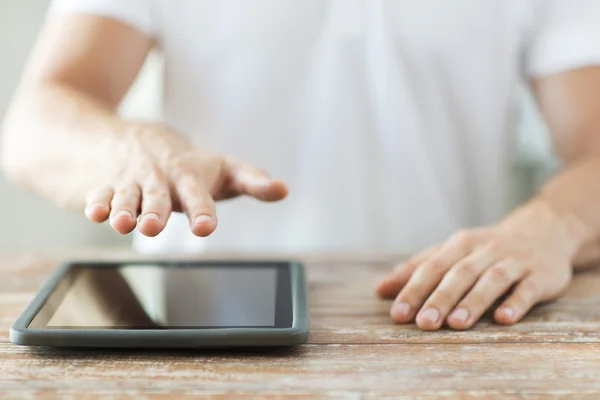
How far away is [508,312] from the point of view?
28.9 inches

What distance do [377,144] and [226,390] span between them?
824 mm

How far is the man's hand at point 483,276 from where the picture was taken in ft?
2.40

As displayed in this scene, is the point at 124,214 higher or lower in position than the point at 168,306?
higher

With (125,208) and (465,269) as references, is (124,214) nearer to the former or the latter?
(125,208)

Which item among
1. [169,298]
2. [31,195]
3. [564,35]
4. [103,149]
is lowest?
[31,195]

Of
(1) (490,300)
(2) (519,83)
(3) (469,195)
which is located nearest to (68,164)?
(1) (490,300)

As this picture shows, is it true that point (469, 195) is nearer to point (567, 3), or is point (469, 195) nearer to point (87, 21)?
point (567, 3)

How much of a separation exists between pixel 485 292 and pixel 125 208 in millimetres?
388

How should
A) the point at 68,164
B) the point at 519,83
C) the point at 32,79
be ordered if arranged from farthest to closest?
the point at 519,83
the point at 32,79
the point at 68,164

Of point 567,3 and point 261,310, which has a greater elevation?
point 567,3

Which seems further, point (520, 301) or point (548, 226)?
point (548, 226)

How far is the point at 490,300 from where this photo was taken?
752 mm

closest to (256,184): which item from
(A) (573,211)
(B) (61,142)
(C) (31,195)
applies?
(B) (61,142)

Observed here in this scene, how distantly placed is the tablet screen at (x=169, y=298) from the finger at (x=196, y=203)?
3.7 inches
